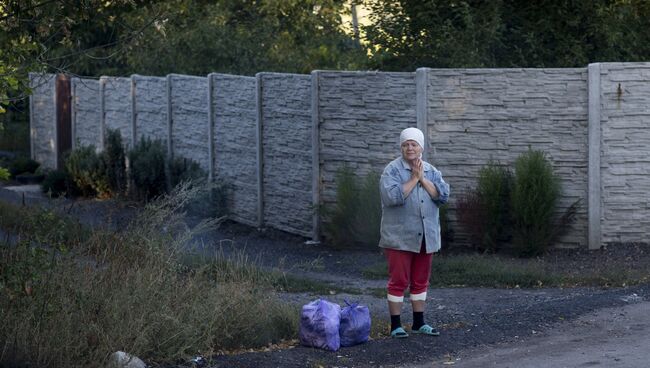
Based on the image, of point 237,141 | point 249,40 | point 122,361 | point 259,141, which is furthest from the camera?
point 249,40

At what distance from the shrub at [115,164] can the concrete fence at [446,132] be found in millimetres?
2924

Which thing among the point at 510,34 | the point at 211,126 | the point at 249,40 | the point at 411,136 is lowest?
the point at 411,136

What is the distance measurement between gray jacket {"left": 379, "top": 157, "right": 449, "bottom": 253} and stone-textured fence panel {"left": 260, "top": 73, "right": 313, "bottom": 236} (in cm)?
605

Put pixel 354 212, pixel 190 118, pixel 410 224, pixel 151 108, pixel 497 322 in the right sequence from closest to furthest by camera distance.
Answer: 1. pixel 410 224
2. pixel 497 322
3. pixel 354 212
4. pixel 190 118
5. pixel 151 108

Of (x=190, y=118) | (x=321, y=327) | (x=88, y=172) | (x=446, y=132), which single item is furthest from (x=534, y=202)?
(x=88, y=172)

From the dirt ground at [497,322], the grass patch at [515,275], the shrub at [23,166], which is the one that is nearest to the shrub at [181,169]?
the dirt ground at [497,322]

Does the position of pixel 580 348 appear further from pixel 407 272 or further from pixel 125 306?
pixel 125 306

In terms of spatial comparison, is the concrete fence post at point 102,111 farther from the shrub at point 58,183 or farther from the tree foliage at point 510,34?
the tree foliage at point 510,34

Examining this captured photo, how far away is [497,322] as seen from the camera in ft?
30.1

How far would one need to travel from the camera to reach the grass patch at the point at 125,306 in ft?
23.4

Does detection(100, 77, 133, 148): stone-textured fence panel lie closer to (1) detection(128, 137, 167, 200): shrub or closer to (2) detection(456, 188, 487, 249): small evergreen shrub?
(1) detection(128, 137, 167, 200): shrub

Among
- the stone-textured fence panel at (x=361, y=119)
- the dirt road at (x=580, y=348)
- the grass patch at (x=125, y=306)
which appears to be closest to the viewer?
the grass patch at (x=125, y=306)

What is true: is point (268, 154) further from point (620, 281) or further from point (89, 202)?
point (620, 281)

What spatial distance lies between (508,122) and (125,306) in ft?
22.0
